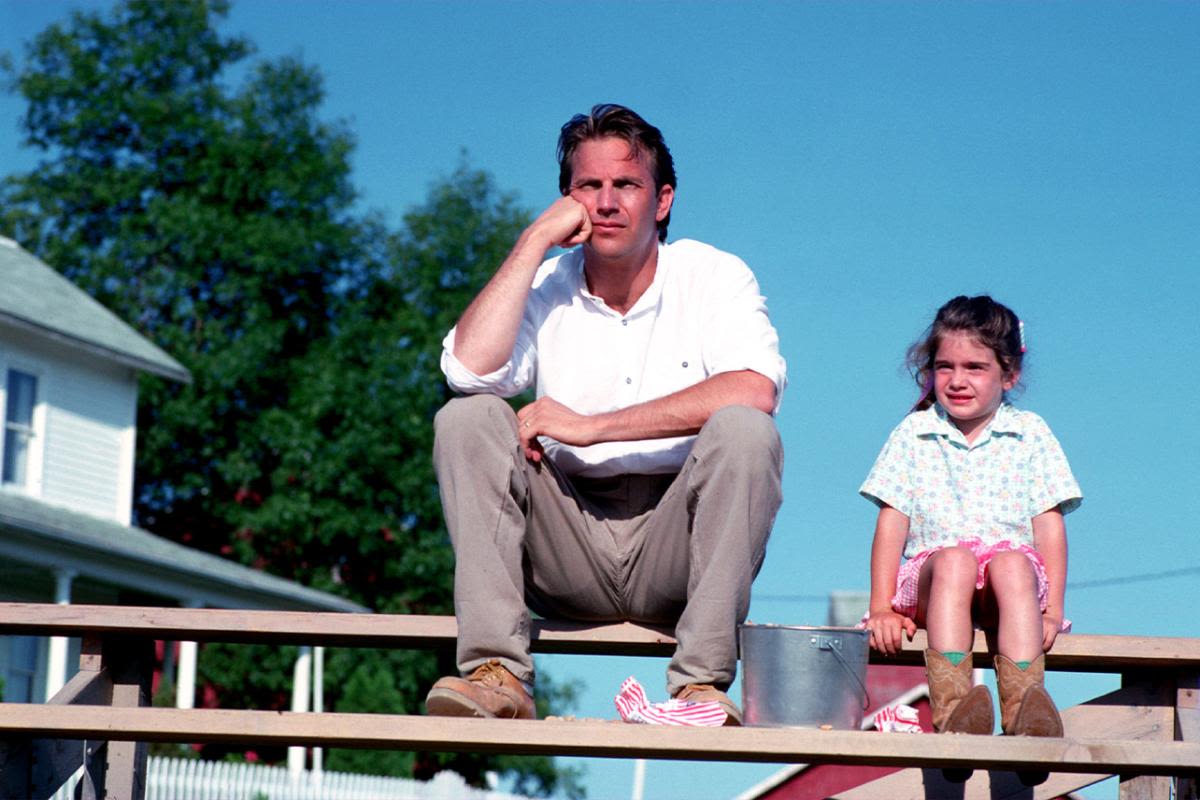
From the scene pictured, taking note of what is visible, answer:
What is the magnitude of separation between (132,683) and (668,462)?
1572 mm

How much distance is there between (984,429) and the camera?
4.61 meters

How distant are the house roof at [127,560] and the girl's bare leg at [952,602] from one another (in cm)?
1432

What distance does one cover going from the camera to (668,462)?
169 inches

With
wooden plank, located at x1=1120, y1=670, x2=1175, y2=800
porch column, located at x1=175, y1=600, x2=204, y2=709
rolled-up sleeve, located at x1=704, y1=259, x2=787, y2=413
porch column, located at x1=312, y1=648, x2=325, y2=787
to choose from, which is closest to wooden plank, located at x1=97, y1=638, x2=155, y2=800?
rolled-up sleeve, located at x1=704, y1=259, x2=787, y2=413

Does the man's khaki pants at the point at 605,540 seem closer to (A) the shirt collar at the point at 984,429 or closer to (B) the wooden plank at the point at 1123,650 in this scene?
(B) the wooden plank at the point at 1123,650

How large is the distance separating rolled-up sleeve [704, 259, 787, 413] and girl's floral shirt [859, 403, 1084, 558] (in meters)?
0.52

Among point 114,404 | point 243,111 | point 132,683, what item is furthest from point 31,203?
point 132,683

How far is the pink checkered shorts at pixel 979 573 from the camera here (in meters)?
4.19

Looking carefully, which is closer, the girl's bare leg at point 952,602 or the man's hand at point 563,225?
the girl's bare leg at point 952,602

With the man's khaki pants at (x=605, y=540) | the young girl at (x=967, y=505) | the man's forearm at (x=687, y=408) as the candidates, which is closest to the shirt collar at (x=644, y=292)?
the man's forearm at (x=687, y=408)

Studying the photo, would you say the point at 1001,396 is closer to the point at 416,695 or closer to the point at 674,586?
the point at 674,586

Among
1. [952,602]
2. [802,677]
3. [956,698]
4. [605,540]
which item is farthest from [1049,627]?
[605,540]

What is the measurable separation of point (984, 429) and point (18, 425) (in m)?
17.0

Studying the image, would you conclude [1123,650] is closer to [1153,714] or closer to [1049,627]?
[1049,627]
